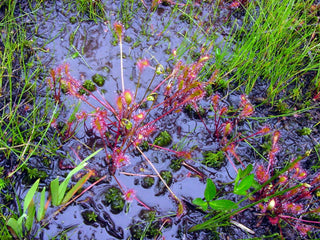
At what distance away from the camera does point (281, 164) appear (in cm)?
201

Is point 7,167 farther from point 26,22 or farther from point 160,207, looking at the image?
point 26,22

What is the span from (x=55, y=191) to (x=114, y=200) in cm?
36

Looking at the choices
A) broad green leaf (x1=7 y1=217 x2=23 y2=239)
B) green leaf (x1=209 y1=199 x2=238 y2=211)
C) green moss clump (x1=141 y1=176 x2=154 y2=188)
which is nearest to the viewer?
broad green leaf (x1=7 y1=217 x2=23 y2=239)

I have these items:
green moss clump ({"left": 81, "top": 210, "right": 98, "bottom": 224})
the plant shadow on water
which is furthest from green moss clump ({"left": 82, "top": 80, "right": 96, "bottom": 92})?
green moss clump ({"left": 81, "top": 210, "right": 98, "bottom": 224})

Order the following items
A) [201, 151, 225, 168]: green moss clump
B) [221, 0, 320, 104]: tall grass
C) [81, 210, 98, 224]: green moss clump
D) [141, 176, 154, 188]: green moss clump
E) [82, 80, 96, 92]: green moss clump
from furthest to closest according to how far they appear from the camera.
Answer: [221, 0, 320, 104]: tall grass → [82, 80, 96, 92]: green moss clump → [201, 151, 225, 168]: green moss clump → [141, 176, 154, 188]: green moss clump → [81, 210, 98, 224]: green moss clump

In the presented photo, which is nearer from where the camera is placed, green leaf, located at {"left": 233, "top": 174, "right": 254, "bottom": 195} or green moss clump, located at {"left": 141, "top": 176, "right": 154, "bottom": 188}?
green leaf, located at {"left": 233, "top": 174, "right": 254, "bottom": 195}

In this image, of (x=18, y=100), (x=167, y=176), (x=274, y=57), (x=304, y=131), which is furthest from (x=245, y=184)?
(x=18, y=100)

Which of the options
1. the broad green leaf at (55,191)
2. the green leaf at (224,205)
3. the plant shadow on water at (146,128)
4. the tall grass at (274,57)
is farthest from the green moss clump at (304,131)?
the broad green leaf at (55,191)

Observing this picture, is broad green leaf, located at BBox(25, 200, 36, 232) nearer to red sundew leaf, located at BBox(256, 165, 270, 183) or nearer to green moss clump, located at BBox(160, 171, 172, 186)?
green moss clump, located at BBox(160, 171, 172, 186)

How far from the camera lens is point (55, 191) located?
1.55 meters

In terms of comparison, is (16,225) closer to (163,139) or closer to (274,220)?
(163,139)

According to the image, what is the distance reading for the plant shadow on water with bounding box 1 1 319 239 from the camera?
1.73 meters

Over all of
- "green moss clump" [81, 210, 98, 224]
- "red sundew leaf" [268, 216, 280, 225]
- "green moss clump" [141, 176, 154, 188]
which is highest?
"red sundew leaf" [268, 216, 280, 225]

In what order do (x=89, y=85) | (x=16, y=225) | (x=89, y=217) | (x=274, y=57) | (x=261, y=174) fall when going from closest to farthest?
(x=16, y=225) < (x=89, y=217) < (x=261, y=174) < (x=89, y=85) < (x=274, y=57)
